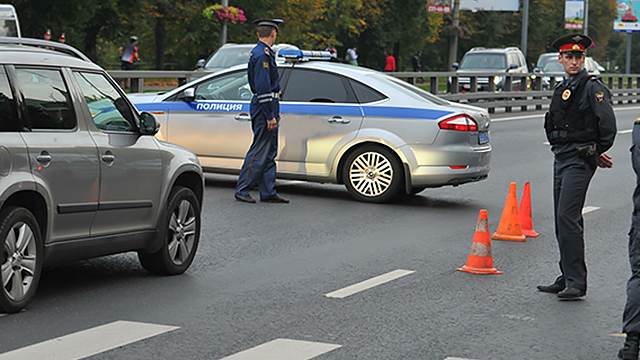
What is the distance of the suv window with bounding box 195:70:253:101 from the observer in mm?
15883

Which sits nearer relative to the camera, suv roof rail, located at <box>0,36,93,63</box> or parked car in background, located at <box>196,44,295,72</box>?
suv roof rail, located at <box>0,36,93,63</box>

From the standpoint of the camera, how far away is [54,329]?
759 cm

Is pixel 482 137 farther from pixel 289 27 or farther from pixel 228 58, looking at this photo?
pixel 289 27

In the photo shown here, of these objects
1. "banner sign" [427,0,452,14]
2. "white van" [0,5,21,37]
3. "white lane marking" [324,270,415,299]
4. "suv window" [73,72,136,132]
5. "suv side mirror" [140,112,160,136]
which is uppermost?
"banner sign" [427,0,452,14]

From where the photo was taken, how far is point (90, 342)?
727 cm

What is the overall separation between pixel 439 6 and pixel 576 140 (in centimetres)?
6537


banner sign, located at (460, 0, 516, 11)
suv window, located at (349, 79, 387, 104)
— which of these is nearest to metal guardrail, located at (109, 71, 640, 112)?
suv window, located at (349, 79, 387, 104)

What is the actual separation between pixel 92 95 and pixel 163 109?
6974 mm

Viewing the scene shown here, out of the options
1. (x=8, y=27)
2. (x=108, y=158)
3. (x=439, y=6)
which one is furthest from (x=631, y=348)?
(x=439, y=6)

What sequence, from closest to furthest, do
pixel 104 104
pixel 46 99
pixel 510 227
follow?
pixel 46 99
pixel 104 104
pixel 510 227

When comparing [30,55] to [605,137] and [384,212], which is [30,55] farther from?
[384,212]

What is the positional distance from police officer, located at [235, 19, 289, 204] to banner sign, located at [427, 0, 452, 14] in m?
59.7

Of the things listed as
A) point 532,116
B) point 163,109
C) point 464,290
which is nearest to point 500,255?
point 464,290

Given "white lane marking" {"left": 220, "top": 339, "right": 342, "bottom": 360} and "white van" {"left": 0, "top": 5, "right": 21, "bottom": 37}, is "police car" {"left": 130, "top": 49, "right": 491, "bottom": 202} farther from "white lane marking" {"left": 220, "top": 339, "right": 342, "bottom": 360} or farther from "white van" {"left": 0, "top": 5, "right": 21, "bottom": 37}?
"white van" {"left": 0, "top": 5, "right": 21, "bottom": 37}
